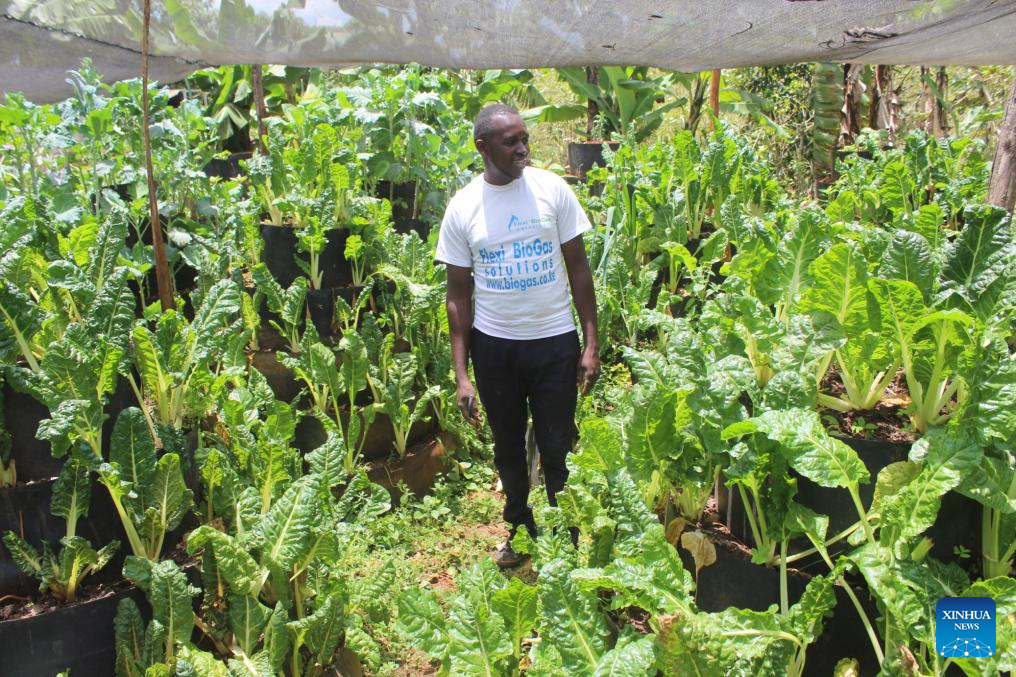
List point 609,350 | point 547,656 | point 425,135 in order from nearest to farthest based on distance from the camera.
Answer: point 547,656 < point 609,350 < point 425,135

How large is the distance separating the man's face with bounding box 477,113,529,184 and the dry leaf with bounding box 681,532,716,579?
51.2 inches

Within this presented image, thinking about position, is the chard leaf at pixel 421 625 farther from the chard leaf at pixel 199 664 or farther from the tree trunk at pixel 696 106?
the tree trunk at pixel 696 106

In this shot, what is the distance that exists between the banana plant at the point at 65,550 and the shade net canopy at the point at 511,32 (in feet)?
3.94

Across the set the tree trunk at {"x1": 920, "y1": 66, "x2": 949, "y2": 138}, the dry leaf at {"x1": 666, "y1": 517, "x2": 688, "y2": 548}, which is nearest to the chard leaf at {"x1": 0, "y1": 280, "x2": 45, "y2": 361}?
the dry leaf at {"x1": 666, "y1": 517, "x2": 688, "y2": 548}

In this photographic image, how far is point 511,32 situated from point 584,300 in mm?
1149

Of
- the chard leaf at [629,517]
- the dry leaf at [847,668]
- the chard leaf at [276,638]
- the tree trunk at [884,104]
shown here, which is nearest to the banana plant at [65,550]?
the chard leaf at [276,638]

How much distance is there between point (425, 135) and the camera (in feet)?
16.7

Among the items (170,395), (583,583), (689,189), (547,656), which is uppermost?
(689,189)

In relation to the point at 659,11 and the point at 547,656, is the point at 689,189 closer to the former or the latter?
the point at 659,11

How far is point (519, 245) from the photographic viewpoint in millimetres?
2977

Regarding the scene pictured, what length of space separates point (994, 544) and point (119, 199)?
4.02 m

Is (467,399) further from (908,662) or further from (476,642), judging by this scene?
(908,662)

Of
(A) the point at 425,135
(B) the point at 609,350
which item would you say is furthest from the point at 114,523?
(A) the point at 425,135

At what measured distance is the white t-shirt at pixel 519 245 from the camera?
2969 millimetres
